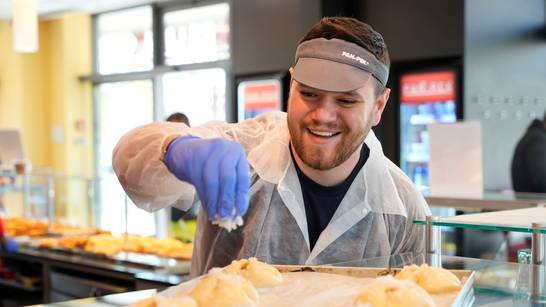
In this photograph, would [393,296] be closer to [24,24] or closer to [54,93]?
[24,24]

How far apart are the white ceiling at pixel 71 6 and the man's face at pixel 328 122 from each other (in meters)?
8.02

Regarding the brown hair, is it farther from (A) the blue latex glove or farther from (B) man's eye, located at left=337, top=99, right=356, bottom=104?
(A) the blue latex glove

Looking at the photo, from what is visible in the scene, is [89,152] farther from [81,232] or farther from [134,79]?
[81,232]

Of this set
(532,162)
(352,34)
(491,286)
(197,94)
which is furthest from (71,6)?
(491,286)

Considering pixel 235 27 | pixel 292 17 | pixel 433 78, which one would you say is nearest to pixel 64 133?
pixel 235 27

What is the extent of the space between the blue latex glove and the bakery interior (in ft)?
0.58

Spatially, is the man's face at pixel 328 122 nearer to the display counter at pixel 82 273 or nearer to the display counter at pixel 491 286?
the display counter at pixel 491 286

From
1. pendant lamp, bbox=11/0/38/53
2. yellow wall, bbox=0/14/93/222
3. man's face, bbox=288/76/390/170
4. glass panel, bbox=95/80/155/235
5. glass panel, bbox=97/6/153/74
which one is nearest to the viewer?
man's face, bbox=288/76/390/170

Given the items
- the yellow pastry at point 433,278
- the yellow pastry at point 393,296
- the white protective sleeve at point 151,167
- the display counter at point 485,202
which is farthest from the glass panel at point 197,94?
the yellow pastry at point 393,296

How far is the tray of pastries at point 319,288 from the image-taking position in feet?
3.86

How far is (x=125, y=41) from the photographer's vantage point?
1009 cm

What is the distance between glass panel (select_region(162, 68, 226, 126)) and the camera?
894cm

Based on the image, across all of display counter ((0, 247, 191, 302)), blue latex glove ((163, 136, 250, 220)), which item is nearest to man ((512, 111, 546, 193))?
display counter ((0, 247, 191, 302))

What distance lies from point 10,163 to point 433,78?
12.6ft
